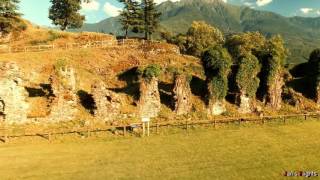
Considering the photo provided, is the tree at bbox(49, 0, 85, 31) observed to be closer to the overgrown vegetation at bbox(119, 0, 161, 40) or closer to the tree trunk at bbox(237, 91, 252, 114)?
the overgrown vegetation at bbox(119, 0, 161, 40)

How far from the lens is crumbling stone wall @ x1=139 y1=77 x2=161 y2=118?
49031mm

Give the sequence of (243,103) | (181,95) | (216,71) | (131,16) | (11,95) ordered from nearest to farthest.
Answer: (11,95), (181,95), (216,71), (243,103), (131,16)

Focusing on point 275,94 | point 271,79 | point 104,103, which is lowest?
point 104,103

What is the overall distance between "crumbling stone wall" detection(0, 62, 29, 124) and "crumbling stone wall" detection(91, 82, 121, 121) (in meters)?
7.22

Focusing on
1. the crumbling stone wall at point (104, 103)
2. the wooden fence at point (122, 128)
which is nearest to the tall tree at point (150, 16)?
the crumbling stone wall at point (104, 103)

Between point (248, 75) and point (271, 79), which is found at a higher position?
point (248, 75)

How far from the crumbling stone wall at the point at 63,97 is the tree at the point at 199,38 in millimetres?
57882

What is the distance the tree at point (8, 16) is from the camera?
7431cm

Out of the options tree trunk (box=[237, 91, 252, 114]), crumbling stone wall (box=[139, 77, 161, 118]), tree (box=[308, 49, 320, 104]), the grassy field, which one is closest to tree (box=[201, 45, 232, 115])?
tree trunk (box=[237, 91, 252, 114])

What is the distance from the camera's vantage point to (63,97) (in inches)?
1783

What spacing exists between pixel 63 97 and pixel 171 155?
613 inches

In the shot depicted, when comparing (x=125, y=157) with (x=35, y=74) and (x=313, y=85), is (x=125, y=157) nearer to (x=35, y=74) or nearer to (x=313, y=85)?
(x=35, y=74)

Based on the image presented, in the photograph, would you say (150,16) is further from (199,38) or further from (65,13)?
(199,38)

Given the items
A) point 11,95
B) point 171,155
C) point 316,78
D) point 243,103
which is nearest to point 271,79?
point 243,103
